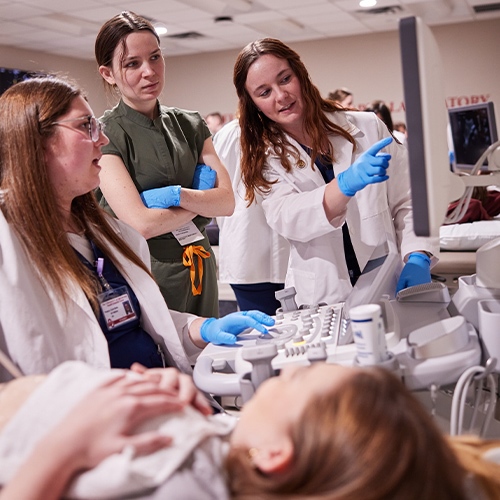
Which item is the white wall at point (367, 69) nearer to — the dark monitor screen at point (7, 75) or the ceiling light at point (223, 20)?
the ceiling light at point (223, 20)

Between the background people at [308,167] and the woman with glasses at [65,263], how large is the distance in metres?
0.55

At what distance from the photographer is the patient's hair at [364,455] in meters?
0.73

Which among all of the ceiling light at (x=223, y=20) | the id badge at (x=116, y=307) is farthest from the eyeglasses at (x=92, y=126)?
the ceiling light at (x=223, y=20)

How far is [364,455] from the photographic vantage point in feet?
2.41

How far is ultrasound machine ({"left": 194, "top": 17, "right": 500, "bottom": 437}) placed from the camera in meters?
1.08

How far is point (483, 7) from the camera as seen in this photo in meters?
7.79

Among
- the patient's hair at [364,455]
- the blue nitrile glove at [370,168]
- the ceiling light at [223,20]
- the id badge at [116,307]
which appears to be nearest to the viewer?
the patient's hair at [364,455]

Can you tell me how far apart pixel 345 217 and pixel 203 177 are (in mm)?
521

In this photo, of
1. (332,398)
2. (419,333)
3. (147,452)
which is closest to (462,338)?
(419,333)

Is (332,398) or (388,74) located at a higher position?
(388,74)

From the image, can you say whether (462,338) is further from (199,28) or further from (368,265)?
(199,28)

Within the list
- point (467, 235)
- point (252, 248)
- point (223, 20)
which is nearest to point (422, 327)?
point (252, 248)

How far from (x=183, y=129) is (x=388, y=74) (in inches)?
295

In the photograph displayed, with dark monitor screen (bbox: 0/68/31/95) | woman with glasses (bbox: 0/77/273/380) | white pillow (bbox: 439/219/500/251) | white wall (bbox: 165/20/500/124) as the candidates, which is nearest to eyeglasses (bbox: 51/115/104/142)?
woman with glasses (bbox: 0/77/273/380)
